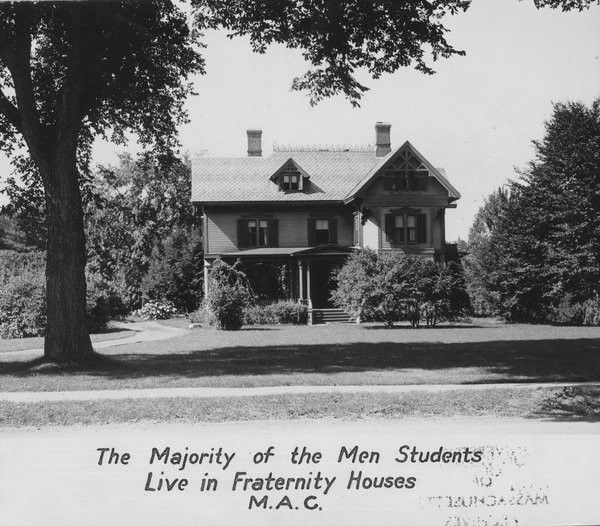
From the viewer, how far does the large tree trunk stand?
51.3 ft

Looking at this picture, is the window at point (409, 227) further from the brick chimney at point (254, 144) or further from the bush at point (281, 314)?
the brick chimney at point (254, 144)

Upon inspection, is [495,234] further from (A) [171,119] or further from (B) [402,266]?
(A) [171,119]

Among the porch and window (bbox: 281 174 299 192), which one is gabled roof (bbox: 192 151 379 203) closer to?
window (bbox: 281 174 299 192)

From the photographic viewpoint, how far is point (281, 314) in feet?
110

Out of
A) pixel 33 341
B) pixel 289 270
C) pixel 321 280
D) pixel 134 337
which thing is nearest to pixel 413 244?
pixel 321 280

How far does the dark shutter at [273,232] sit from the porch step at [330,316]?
5931 mm

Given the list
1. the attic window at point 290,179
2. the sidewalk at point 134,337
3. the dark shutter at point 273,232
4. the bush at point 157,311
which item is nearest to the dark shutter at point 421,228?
the attic window at point 290,179

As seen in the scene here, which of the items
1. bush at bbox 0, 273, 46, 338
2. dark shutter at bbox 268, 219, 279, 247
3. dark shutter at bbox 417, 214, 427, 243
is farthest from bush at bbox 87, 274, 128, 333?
dark shutter at bbox 417, 214, 427, 243

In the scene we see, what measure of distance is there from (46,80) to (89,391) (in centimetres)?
1010

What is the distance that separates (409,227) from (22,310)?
21.2 meters

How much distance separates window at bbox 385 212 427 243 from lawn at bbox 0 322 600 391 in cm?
1433

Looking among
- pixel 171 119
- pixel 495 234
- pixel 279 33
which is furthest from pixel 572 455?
pixel 495 234

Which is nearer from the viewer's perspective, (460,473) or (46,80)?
(460,473)

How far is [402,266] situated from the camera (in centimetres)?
2953
